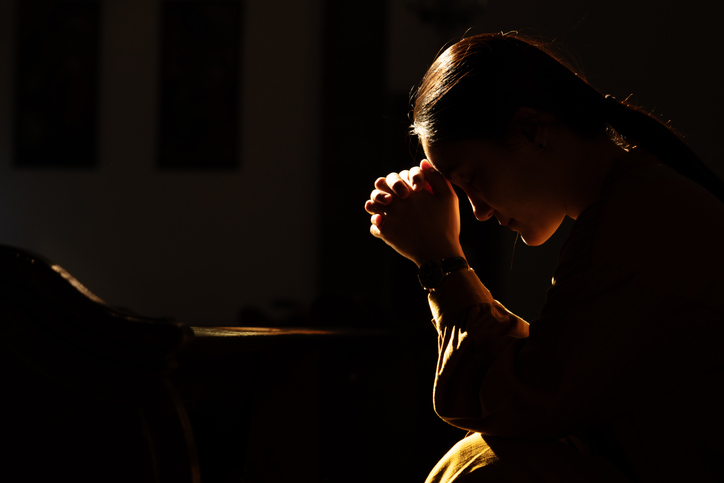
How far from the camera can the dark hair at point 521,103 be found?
0.84 m

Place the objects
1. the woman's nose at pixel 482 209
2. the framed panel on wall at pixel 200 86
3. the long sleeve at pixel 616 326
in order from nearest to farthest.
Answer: the long sleeve at pixel 616 326 → the woman's nose at pixel 482 209 → the framed panel on wall at pixel 200 86

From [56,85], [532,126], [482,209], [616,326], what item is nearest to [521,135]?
[532,126]

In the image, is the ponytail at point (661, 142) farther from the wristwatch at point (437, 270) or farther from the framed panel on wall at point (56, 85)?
the framed panel on wall at point (56, 85)

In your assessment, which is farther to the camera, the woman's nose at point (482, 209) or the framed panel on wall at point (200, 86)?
the framed panel on wall at point (200, 86)

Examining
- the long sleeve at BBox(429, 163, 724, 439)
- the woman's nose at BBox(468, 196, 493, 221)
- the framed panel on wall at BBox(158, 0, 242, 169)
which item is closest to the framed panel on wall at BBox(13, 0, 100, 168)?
the framed panel on wall at BBox(158, 0, 242, 169)

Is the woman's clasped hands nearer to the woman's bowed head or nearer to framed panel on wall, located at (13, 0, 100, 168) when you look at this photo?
the woman's bowed head

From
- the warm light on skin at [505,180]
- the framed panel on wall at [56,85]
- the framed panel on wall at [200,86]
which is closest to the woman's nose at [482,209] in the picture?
the warm light on skin at [505,180]

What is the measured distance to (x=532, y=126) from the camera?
852mm

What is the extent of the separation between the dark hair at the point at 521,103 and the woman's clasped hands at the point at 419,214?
0.12 meters

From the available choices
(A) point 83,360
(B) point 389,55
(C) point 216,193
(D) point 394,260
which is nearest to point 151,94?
(C) point 216,193

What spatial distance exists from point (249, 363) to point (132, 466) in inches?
19.2

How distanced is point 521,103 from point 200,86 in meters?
4.34

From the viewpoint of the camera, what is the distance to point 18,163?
16.1 ft

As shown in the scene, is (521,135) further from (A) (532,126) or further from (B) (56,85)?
(B) (56,85)
